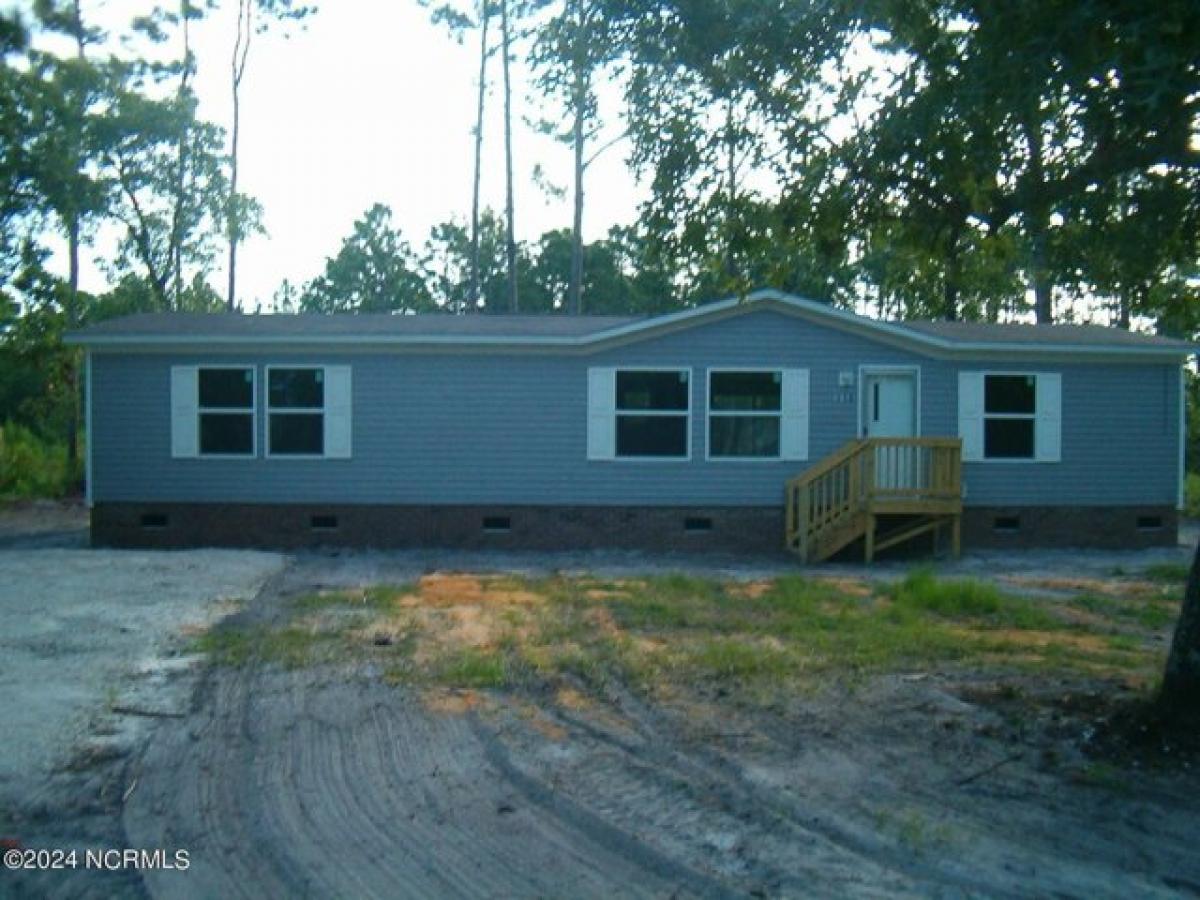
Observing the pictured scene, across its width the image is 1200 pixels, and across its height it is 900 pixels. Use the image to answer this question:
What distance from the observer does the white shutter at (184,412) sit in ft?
58.6

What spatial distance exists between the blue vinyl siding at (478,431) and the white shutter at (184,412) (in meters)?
0.10

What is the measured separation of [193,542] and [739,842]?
564 inches

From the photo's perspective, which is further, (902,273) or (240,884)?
(902,273)

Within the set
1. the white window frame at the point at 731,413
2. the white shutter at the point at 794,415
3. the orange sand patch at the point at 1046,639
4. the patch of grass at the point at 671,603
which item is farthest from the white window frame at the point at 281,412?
the orange sand patch at the point at 1046,639

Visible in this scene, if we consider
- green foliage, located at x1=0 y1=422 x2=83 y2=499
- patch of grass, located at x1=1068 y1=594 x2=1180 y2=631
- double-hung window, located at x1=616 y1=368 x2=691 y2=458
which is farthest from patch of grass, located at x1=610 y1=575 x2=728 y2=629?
green foliage, located at x1=0 y1=422 x2=83 y2=499

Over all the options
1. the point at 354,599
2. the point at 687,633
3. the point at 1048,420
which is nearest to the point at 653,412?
the point at 1048,420

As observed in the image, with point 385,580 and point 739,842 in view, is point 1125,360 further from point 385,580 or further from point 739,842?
point 739,842

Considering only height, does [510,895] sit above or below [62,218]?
below

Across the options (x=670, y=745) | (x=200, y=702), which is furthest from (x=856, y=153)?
(x=200, y=702)

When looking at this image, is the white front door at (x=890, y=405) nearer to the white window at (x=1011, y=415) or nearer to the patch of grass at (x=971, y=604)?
the white window at (x=1011, y=415)

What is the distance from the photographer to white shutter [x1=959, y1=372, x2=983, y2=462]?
1827cm

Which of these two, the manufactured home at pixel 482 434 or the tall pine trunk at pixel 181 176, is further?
the tall pine trunk at pixel 181 176

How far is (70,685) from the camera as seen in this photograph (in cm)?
805

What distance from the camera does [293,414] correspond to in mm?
18000
